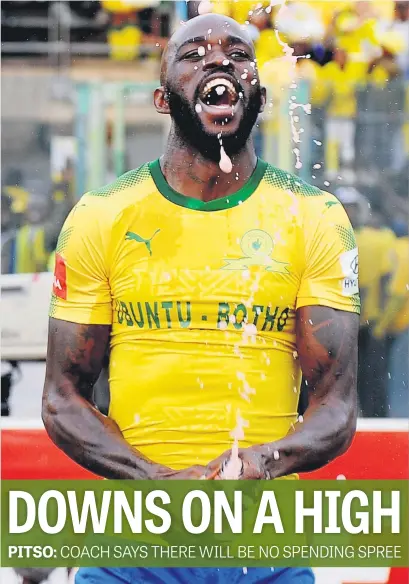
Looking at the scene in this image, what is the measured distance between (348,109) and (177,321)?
1835mm

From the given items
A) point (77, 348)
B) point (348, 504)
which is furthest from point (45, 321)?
point (348, 504)

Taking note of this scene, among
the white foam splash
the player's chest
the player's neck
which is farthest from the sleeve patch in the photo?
the white foam splash

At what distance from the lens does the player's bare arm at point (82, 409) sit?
2.15 metres

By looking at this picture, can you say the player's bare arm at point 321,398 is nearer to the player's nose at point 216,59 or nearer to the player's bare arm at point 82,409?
the player's bare arm at point 82,409

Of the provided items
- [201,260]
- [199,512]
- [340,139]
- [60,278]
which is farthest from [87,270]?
[340,139]

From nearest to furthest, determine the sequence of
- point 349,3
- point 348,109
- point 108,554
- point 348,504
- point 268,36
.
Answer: point 108,554 < point 348,504 < point 268,36 < point 349,3 < point 348,109

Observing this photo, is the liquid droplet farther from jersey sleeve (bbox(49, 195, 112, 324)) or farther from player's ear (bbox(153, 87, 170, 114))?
jersey sleeve (bbox(49, 195, 112, 324))

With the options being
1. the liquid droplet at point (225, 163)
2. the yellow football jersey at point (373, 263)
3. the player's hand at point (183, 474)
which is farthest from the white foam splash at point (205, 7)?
the yellow football jersey at point (373, 263)

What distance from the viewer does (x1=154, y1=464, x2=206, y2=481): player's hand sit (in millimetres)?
2094

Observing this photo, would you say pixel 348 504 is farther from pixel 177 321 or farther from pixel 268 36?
pixel 268 36

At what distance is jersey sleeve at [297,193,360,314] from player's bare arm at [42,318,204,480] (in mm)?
445

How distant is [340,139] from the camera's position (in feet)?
12.3

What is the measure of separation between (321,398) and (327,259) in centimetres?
29

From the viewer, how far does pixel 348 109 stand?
3.74 m
